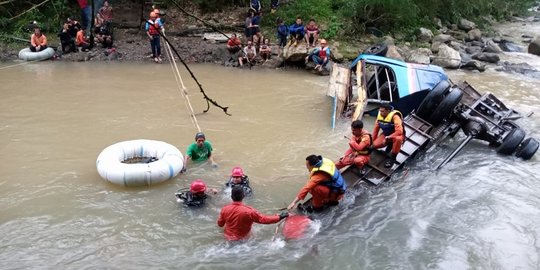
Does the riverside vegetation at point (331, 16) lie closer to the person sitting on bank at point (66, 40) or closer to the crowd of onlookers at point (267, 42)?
the person sitting on bank at point (66, 40)

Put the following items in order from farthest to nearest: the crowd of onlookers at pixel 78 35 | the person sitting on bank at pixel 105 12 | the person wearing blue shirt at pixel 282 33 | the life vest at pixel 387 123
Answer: the person wearing blue shirt at pixel 282 33
the person sitting on bank at pixel 105 12
the crowd of onlookers at pixel 78 35
the life vest at pixel 387 123

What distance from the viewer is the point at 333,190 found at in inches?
269

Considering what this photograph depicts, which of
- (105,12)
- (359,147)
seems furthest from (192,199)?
(105,12)

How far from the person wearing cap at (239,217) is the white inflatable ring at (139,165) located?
1978 millimetres

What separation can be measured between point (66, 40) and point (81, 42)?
1.58ft

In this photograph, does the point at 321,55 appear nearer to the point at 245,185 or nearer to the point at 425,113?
the point at 425,113

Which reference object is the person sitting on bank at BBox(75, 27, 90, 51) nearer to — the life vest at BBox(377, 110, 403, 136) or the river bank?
the river bank

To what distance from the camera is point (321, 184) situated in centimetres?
676

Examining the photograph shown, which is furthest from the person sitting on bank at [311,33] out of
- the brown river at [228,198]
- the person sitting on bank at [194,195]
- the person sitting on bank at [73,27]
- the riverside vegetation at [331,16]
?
the person sitting on bank at [194,195]

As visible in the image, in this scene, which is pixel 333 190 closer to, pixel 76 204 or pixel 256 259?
pixel 256 259

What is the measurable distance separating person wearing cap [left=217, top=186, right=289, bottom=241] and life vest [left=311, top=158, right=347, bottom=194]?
Answer: 84 centimetres

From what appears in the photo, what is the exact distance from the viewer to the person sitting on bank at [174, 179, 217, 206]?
7211 millimetres

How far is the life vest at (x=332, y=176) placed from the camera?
6.62 meters

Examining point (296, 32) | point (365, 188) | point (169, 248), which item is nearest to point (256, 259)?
point (169, 248)
